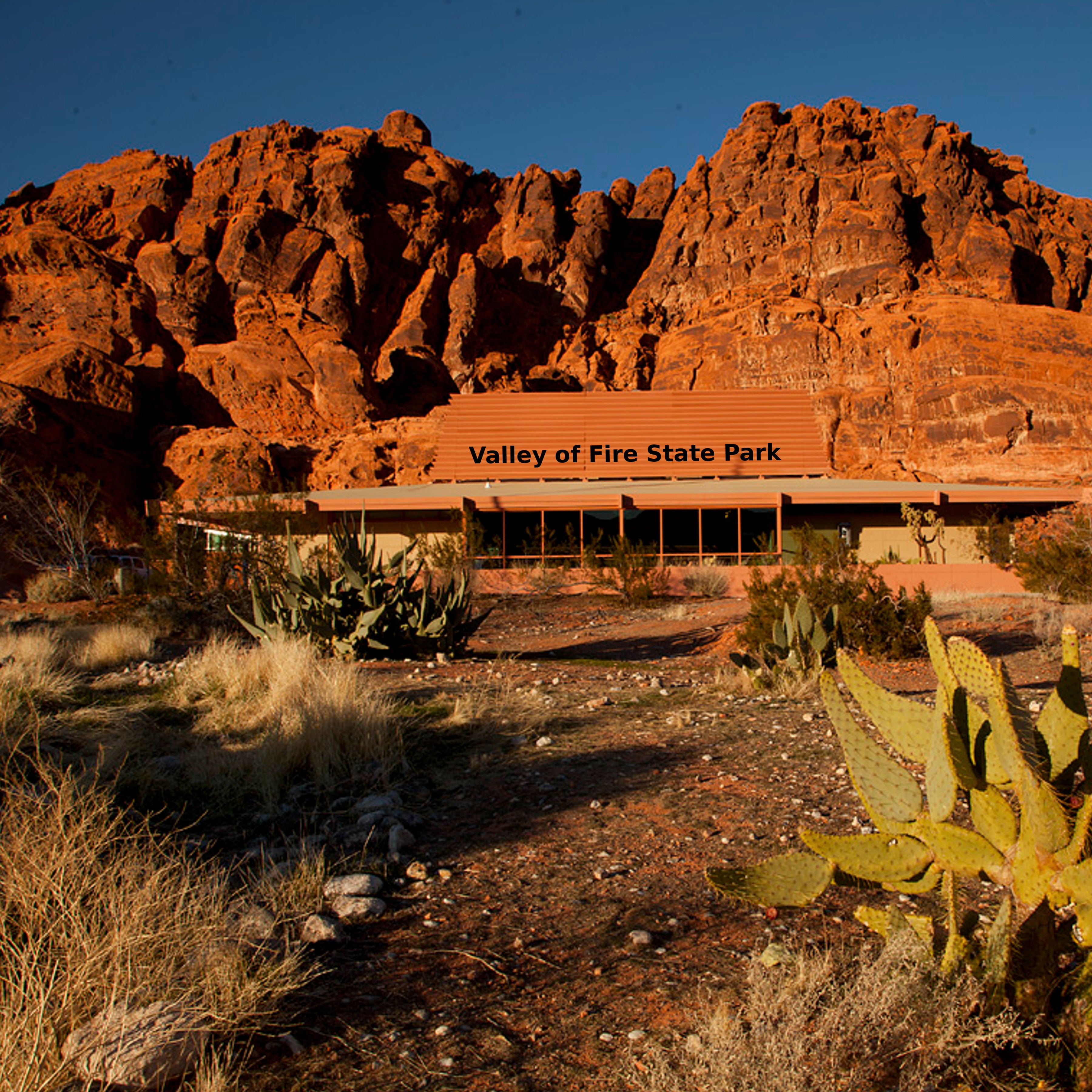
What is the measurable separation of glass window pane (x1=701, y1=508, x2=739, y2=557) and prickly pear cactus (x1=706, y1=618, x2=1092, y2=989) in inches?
946

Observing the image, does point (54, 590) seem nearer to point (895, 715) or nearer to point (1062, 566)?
point (895, 715)

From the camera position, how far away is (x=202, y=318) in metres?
56.5

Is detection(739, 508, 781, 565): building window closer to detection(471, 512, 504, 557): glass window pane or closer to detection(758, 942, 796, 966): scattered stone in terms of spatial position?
detection(471, 512, 504, 557): glass window pane

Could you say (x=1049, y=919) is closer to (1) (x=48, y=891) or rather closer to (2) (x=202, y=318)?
(1) (x=48, y=891)

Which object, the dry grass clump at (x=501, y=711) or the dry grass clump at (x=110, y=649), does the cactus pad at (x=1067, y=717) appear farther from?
the dry grass clump at (x=110, y=649)

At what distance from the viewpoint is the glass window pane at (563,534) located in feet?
83.3

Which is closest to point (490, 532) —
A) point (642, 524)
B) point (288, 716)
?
point (642, 524)

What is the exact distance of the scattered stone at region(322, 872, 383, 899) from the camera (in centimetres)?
329

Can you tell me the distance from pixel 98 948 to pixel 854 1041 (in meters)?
2.05

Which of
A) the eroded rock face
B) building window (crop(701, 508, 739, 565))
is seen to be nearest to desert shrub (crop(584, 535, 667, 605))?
building window (crop(701, 508, 739, 565))

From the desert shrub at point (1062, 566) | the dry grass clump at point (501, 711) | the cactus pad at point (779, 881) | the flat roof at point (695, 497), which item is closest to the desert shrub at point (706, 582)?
the flat roof at point (695, 497)

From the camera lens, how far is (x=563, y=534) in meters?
26.4

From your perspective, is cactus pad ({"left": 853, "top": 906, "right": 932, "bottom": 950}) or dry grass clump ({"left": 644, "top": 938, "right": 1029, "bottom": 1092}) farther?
cactus pad ({"left": 853, "top": 906, "right": 932, "bottom": 950})

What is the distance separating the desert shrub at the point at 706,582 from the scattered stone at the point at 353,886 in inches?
653
